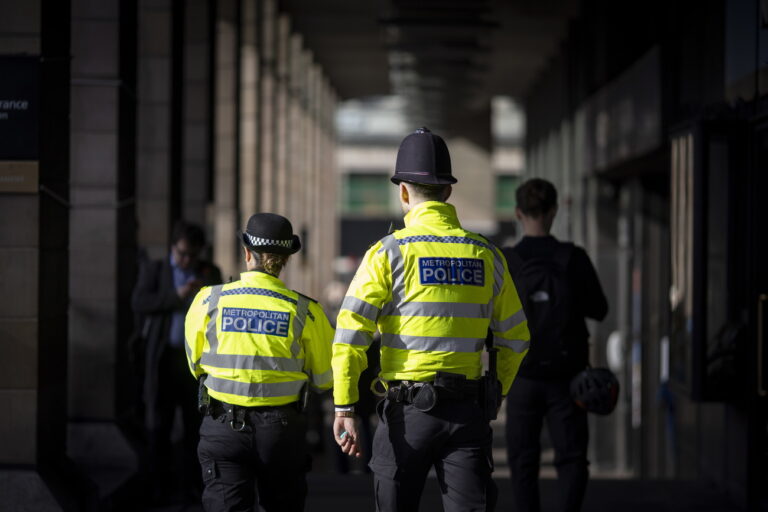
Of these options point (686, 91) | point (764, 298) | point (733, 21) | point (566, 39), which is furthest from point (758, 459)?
point (566, 39)

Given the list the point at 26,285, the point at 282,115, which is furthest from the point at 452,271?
the point at 282,115

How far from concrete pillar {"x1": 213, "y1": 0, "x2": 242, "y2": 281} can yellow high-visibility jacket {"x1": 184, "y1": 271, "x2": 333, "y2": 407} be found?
10.9m

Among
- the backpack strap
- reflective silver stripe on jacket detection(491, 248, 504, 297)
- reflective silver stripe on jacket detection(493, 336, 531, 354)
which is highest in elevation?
the backpack strap

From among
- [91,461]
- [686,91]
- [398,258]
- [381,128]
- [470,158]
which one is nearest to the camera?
[398,258]

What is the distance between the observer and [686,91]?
1048 cm

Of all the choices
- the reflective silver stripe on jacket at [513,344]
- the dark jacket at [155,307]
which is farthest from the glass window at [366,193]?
the reflective silver stripe on jacket at [513,344]

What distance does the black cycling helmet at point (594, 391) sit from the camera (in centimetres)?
588

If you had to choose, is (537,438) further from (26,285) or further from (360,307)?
(26,285)

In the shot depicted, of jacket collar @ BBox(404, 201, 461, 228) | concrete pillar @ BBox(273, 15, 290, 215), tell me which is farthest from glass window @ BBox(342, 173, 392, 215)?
jacket collar @ BBox(404, 201, 461, 228)

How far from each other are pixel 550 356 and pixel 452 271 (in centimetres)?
173

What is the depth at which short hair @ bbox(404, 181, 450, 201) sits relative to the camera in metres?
4.51

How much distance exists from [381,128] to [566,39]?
39.1 meters

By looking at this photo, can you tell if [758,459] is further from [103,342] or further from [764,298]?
[103,342]

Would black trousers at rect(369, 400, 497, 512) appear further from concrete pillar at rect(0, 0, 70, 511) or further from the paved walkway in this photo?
the paved walkway
